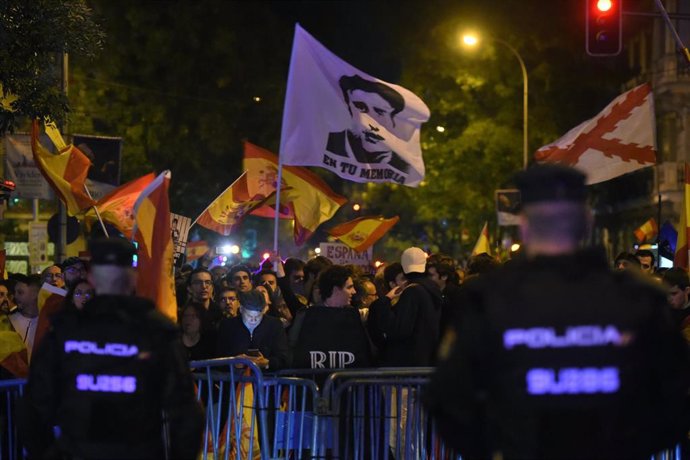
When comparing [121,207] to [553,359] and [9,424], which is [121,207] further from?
[553,359]

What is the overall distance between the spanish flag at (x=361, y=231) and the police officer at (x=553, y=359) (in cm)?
1505

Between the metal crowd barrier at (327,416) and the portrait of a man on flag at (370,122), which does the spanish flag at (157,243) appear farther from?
the portrait of a man on flag at (370,122)

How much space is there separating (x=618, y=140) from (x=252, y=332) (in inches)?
278

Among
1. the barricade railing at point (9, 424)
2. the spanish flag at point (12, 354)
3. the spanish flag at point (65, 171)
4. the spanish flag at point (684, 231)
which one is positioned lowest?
the barricade railing at point (9, 424)

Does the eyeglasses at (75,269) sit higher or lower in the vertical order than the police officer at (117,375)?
higher

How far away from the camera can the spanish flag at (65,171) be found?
13711 mm

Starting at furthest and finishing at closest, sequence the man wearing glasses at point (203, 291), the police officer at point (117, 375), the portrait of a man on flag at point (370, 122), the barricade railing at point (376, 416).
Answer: the portrait of a man on flag at point (370, 122) → the man wearing glasses at point (203, 291) → the barricade railing at point (376, 416) → the police officer at point (117, 375)

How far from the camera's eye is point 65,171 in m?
14.0

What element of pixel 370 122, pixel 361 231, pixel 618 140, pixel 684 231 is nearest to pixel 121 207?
pixel 370 122

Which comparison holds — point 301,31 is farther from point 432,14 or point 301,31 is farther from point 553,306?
point 432,14

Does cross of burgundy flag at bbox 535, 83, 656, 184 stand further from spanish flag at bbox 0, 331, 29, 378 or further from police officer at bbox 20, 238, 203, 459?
police officer at bbox 20, 238, 203, 459

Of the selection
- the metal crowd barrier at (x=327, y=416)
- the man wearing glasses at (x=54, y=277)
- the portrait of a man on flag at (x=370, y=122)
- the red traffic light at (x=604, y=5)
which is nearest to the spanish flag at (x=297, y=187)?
the portrait of a man on flag at (x=370, y=122)

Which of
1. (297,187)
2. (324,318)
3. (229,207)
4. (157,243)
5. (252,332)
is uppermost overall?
(297,187)

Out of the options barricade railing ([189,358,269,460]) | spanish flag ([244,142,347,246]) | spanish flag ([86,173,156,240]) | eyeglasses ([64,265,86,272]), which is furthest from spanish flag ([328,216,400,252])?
barricade railing ([189,358,269,460])
